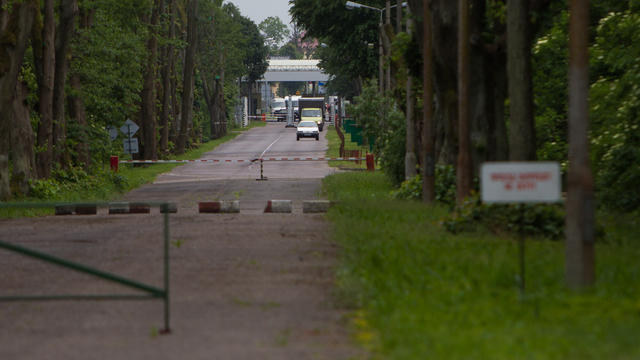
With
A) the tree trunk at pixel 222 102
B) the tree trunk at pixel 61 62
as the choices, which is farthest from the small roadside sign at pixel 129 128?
the tree trunk at pixel 222 102

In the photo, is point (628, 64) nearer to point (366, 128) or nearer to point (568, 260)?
point (568, 260)

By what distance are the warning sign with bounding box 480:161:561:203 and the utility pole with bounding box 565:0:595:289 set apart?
0.57m

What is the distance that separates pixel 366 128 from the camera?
111 ft

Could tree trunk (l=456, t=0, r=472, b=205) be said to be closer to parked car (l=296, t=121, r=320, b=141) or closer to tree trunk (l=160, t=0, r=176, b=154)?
tree trunk (l=160, t=0, r=176, b=154)

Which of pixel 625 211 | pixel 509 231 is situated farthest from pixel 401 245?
pixel 625 211

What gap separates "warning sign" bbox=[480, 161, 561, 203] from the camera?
302 inches

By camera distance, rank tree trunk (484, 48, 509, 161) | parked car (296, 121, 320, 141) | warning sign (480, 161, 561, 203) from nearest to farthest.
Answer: warning sign (480, 161, 561, 203) < tree trunk (484, 48, 509, 161) < parked car (296, 121, 320, 141)

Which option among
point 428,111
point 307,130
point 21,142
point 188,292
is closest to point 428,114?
point 428,111

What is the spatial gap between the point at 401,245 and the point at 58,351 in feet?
19.3

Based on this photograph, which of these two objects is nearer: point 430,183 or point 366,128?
point 430,183

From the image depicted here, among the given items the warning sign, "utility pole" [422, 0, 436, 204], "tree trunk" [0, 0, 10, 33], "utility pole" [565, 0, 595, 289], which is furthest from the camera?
"tree trunk" [0, 0, 10, 33]

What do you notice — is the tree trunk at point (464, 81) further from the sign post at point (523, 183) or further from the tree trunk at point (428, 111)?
the sign post at point (523, 183)

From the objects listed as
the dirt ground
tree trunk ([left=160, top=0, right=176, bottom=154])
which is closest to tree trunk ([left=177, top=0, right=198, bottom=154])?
tree trunk ([left=160, top=0, right=176, bottom=154])

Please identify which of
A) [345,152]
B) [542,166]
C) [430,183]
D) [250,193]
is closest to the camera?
[542,166]
